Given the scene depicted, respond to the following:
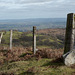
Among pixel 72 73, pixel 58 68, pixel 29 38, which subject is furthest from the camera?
pixel 29 38

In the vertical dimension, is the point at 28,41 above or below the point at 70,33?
below

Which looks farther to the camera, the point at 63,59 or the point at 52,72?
the point at 63,59

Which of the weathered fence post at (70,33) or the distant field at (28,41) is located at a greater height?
the weathered fence post at (70,33)

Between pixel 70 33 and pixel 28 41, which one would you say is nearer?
pixel 70 33

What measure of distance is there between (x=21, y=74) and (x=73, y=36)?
4199 millimetres

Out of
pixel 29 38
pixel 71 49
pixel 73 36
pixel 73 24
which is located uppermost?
pixel 73 24

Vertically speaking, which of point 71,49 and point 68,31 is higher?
point 68,31

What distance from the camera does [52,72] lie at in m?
8.14

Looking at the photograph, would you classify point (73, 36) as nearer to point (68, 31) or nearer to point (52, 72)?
point (68, 31)

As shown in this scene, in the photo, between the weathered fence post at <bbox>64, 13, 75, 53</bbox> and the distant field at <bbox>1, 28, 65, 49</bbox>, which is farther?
the distant field at <bbox>1, 28, 65, 49</bbox>

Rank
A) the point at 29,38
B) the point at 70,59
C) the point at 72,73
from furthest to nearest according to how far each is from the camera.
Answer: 1. the point at 29,38
2. the point at 70,59
3. the point at 72,73

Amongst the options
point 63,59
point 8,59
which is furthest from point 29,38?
point 63,59

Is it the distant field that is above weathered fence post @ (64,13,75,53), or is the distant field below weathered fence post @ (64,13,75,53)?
below

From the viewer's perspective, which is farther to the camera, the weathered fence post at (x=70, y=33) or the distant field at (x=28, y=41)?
the distant field at (x=28, y=41)
